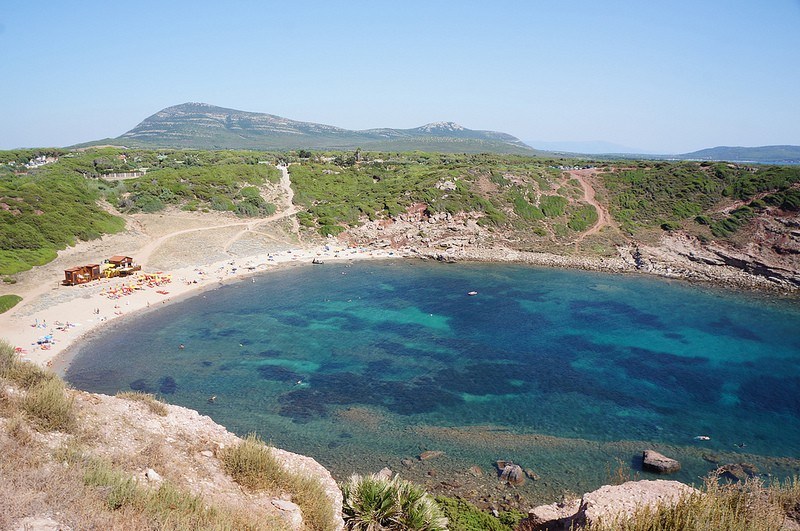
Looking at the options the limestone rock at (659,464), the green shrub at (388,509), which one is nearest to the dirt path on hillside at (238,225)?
the green shrub at (388,509)

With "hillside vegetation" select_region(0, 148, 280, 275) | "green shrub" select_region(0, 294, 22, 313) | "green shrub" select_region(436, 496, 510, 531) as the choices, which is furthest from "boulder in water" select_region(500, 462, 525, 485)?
"hillside vegetation" select_region(0, 148, 280, 275)

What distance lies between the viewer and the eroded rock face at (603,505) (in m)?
10.9

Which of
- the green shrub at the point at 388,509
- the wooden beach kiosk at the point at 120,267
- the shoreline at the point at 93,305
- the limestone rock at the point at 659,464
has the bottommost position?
the limestone rock at the point at 659,464

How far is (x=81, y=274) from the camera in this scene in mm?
39375

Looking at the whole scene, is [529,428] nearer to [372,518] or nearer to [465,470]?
[465,470]

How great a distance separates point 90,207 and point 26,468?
54783mm

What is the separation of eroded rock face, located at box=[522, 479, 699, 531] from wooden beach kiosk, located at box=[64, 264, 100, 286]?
40589 millimetres

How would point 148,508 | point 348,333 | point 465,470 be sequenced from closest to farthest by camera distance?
point 148,508 < point 465,470 < point 348,333

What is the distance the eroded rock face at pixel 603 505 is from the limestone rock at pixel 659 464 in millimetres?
6581

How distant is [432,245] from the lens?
2338 inches

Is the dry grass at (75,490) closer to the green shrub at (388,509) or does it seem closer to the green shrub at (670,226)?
A: the green shrub at (388,509)

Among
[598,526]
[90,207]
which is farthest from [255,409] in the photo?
[90,207]

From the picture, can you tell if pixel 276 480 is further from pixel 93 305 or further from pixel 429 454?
pixel 93 305

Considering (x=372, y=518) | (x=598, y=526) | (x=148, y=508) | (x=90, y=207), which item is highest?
(x=90, y=207)
